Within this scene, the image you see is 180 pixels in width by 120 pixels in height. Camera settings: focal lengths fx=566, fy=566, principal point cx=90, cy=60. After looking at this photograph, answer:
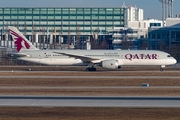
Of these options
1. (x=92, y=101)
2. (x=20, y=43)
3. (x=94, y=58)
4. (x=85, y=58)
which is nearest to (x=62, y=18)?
(x=20, y=43)

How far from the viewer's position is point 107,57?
72.4m

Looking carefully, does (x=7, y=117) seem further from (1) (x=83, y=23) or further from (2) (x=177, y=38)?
(1) (x=83, y=23)

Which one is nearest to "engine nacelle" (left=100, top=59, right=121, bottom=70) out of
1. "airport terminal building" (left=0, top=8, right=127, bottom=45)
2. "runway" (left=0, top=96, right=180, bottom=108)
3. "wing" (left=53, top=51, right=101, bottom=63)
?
"wing" (left=53, top=51, right=101, bottom=63)

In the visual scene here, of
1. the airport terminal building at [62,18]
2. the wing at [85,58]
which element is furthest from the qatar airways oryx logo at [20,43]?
the airport terminal building at [62,18]

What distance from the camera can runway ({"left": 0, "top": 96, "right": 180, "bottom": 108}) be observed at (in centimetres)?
3288

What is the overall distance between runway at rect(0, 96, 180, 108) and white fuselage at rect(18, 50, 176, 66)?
33.5 m

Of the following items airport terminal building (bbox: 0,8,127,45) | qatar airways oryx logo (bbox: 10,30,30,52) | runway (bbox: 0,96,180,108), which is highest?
airport terminal building (bbox: 0,8,127,45)

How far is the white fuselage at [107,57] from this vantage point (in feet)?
236

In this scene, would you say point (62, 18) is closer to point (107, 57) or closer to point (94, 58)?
point (107, 57)

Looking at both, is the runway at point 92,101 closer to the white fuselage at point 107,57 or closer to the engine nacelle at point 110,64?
the engine nacelle at point 110,64

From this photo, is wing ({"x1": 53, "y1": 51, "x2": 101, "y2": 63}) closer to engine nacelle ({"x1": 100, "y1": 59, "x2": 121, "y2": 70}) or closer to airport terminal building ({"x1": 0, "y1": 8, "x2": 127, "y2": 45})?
engine nacelle ({"x1": 100, "y1": 59, "x2": 121, "y2": 70})

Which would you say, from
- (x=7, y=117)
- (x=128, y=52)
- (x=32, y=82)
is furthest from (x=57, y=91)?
(x=128, y=52)

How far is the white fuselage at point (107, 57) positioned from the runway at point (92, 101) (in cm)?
3354

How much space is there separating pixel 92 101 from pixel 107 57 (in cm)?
3739
